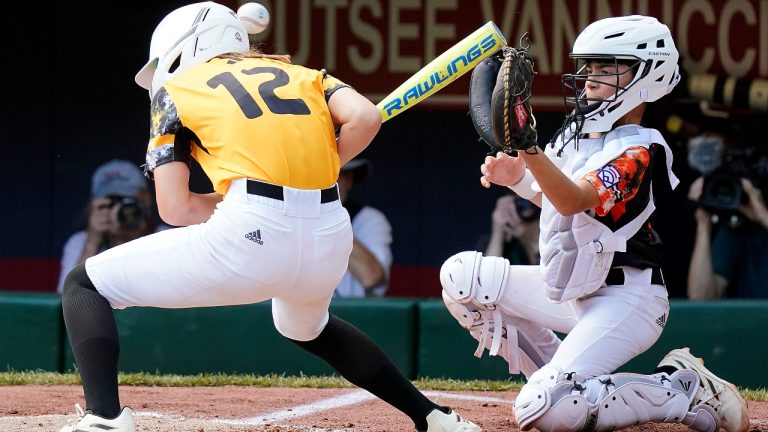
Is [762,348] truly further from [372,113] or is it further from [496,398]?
[372,113]

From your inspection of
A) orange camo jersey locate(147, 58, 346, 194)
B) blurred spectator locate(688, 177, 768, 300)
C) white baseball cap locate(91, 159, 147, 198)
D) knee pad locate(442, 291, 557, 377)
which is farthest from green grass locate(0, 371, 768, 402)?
orange camo jersey locate(147, 58, 346, 194)

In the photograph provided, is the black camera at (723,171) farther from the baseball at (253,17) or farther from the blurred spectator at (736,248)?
the baseball at (253,17)

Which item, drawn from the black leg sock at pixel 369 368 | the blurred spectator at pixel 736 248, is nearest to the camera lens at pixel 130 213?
the blurred spectator at pixel 736 248

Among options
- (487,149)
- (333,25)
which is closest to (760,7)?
(487,149)

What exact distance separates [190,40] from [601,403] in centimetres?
152

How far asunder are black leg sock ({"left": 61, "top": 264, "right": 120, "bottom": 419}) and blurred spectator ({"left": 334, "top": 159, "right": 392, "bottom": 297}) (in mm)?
3653

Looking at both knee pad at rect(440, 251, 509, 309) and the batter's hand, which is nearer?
the batter's hand

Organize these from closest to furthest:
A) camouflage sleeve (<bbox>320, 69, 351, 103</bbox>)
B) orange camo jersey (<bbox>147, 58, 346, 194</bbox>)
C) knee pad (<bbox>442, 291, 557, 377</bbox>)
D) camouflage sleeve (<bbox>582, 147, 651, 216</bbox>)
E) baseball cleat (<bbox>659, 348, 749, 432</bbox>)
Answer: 1. orange camo jersey (<bbox>147, 58, 346, 194</bbox>)
2. camouflage sleeve (<bbox>320, 69, 351, 103</bbox>)
3. camouflage sleeve (<bbox>582, 147, 651, 216</bbox>)
4. baseball cleat (<bbox>659, 348, 749, 432</bbox>)
5. knee pad (<bbox>442, 291, 557, 377</bbox>)

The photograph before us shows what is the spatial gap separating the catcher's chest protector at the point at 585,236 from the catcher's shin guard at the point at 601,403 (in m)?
0.27

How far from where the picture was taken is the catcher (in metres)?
3.85

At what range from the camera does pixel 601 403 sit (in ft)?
12.6

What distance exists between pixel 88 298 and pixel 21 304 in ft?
8.78

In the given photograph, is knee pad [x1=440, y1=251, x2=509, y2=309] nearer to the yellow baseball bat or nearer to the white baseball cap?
the yellow baseball bat

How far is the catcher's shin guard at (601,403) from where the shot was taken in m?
3.82
